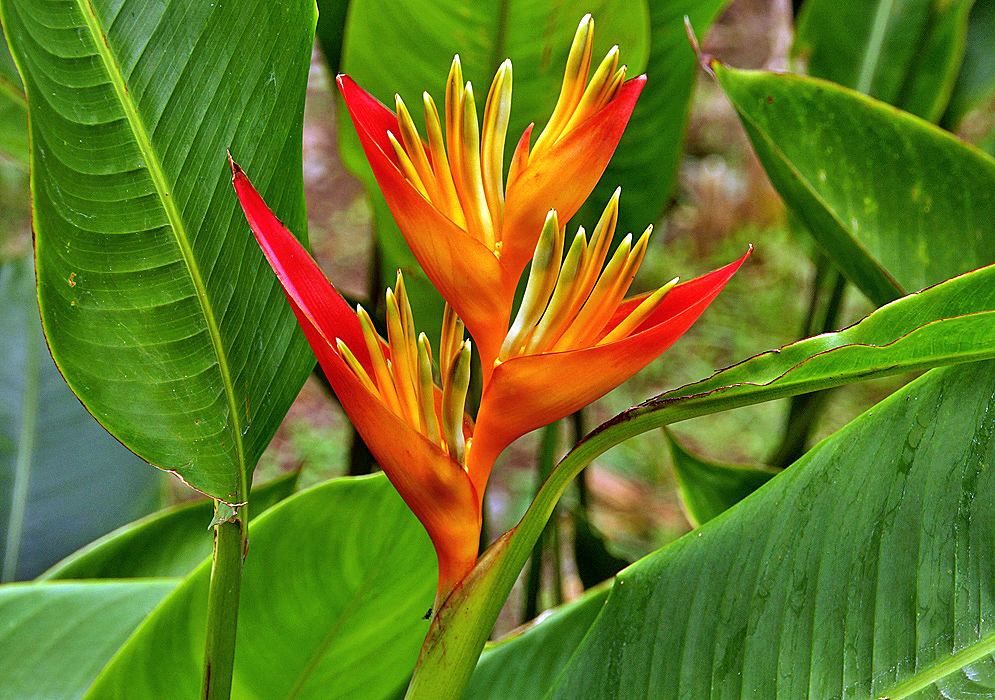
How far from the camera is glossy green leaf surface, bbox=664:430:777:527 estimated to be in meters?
0.53

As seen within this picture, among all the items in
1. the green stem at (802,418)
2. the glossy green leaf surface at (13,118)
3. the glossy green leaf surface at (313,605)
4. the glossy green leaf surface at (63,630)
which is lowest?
the green stem at (802,418)

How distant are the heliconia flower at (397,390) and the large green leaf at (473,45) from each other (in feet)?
0.84

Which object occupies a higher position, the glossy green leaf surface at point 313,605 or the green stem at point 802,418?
the glossy green leaf surface at point 313,605

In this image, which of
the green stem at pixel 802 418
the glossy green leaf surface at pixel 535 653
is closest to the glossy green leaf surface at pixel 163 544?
the glossy green leaf surface at pixel 535 653

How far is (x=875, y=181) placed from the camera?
0.53m

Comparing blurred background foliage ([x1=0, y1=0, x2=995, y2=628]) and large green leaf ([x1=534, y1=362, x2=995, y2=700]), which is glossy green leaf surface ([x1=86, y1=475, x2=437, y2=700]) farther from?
blurred background foliage ([x1=0, y1=0, x2=995, y2=628])

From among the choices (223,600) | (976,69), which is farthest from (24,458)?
(976,69)

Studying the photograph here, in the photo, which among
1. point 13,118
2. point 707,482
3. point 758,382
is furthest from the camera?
point 13,118

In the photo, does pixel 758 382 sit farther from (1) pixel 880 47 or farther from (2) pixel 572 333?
(1) pixel 880 47

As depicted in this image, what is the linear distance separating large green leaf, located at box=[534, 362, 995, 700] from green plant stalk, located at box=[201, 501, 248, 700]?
0.17m

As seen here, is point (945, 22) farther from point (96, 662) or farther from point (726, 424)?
point (726, 424)

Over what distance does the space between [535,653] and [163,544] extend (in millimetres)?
302

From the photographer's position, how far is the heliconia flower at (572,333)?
272 millimetres

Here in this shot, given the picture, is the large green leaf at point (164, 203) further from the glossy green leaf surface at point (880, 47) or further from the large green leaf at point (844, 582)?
the glossy green leaf surface at point (880, 47)
